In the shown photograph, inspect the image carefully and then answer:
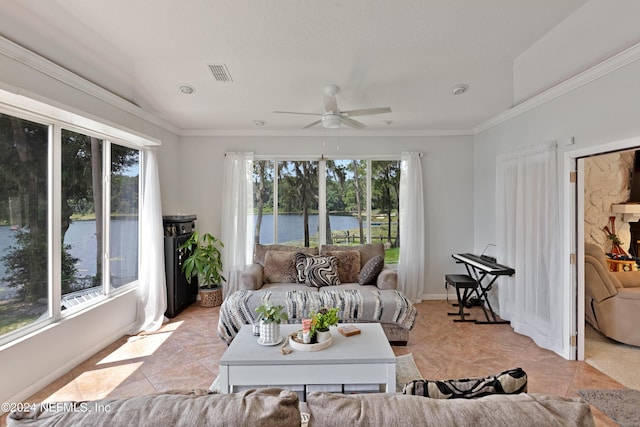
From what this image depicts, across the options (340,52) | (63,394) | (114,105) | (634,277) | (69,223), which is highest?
(340,52)

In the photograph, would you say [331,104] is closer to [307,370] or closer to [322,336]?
[322,336]

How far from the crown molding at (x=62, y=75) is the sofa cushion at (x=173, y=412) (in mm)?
2392

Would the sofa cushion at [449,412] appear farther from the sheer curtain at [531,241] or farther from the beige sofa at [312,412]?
the sheer curtain at [531,241]

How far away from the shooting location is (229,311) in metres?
3.13

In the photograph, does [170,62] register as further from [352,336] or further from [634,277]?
[634,277]

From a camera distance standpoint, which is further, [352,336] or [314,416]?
[352,336]

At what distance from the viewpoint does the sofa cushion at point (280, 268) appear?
3984mm

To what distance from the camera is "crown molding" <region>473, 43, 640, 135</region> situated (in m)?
2.17

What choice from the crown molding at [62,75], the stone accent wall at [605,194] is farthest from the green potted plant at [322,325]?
the stone accent wall at [605,194]

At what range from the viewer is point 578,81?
2619 mm

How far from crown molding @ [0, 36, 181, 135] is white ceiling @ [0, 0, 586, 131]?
8 cm

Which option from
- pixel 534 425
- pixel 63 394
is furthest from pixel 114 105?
pixel 534 425

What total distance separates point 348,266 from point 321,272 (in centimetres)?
41

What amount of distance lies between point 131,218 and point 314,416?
378 cm
